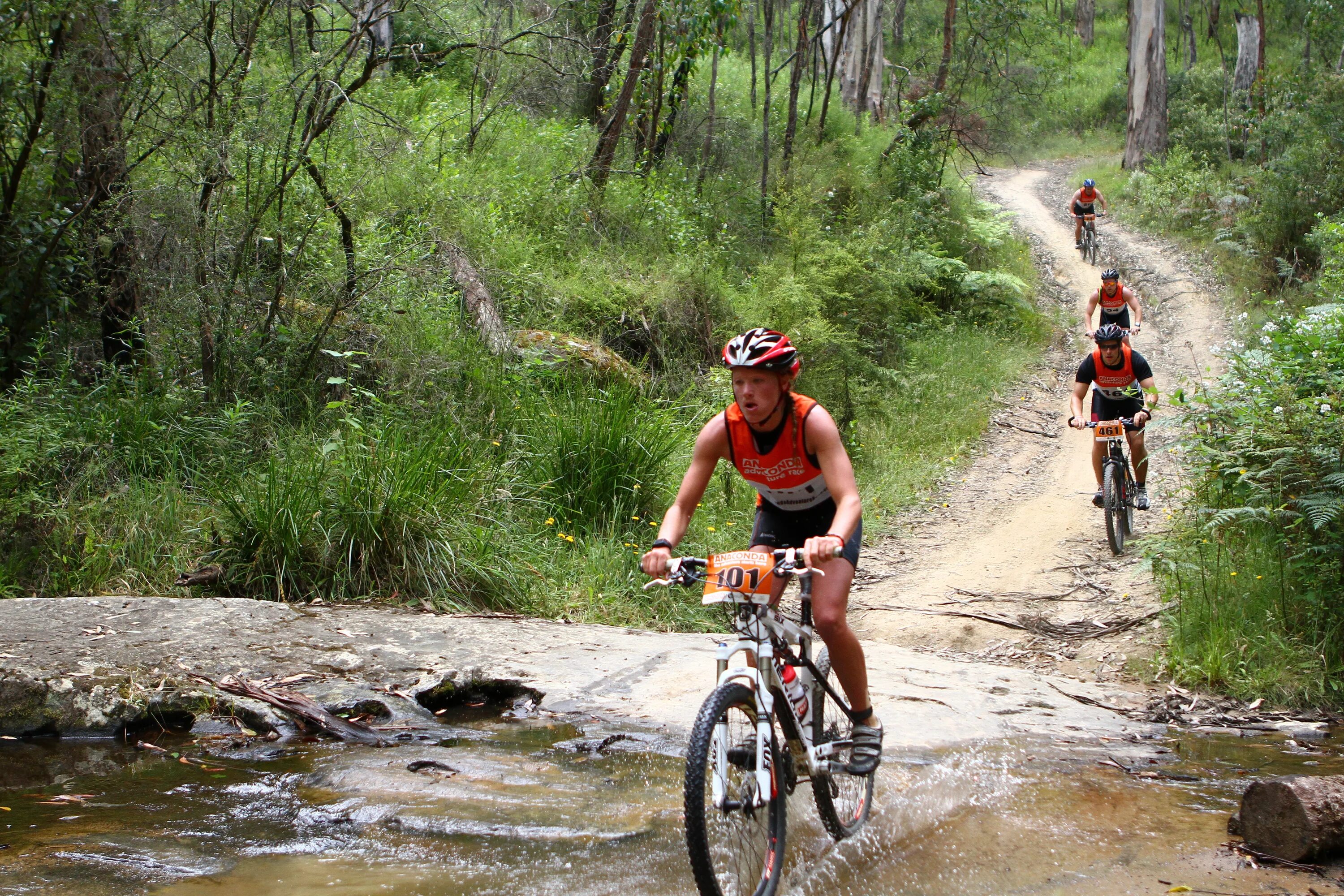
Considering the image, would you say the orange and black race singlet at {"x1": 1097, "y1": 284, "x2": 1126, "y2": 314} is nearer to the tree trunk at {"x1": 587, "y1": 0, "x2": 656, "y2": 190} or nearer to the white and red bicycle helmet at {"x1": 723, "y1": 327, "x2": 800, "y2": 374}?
the tree trunk at {"x1": 587, "y1": 0, "x2": 656, "y2": 190}

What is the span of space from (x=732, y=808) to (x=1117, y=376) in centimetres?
763

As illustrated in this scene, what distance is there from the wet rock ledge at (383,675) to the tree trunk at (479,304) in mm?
3899

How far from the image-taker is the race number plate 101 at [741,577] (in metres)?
3.51

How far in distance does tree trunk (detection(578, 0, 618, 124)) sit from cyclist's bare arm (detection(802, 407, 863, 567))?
1089 centimetres

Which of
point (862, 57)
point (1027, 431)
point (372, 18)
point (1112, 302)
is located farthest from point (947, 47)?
point (372, 18)

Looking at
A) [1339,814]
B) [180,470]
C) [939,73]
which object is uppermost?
[939,73]

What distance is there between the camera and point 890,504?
11.4 m

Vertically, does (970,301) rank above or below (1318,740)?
above

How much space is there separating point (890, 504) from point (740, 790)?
27.5 feet

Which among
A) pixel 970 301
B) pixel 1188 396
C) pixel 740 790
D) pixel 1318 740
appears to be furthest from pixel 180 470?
pixel 970 301

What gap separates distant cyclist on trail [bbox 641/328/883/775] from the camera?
3914 mm

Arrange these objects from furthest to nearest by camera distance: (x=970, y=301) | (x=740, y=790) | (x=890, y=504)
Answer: (x=970, y=301)
(x=890, y=504)
(x=740, y=790)

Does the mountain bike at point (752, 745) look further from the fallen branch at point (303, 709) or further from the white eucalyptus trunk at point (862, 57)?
the white eucalyptus trunk at point (862, 57)

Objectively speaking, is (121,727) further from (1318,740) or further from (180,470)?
(1318,740)
